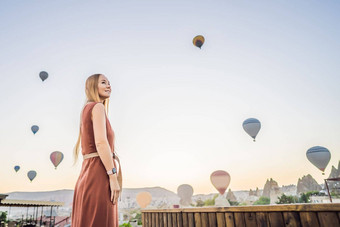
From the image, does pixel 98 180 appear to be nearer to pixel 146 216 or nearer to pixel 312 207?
pixel 312 207

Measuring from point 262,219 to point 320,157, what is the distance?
59.9 ft

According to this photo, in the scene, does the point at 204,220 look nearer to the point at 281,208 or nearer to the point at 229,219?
the point at 229,219

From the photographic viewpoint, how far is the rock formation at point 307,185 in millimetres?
102312

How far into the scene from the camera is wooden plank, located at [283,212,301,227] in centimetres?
171

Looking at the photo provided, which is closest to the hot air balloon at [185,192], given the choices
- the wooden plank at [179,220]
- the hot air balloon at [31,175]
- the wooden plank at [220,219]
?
the hot air balloon at [31,175]

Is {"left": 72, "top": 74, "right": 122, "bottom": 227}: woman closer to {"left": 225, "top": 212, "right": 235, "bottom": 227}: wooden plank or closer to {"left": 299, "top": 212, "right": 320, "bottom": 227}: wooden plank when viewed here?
{"left": 225, "top": 212, "right": 235, "bottom": 227}: wooden plank

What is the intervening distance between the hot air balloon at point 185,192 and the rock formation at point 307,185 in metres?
98.6

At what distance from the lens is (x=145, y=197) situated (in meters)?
18.1

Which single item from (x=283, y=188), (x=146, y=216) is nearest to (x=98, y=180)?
(x=146, y=216)

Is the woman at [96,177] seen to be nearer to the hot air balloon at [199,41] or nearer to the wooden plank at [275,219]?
the wooden plank at [275,219]

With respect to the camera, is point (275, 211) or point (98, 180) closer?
point (98, 180)

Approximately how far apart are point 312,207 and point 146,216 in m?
3.22

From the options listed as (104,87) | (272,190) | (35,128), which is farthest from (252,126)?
(272,190)

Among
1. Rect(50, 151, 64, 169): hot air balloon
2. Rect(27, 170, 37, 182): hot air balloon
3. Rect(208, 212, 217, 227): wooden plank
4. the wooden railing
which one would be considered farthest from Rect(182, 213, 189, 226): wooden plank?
Rect(27, 170, 37, 182): hot air balloon
